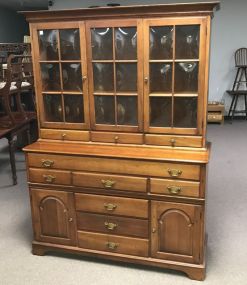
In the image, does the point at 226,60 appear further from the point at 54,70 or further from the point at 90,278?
the point at 90,278

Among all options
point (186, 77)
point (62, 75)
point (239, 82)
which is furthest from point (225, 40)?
point (62, 75)

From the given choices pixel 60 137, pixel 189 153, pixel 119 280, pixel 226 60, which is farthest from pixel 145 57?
pixel 226 60

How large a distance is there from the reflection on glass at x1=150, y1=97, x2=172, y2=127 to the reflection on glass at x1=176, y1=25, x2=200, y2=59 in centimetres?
28

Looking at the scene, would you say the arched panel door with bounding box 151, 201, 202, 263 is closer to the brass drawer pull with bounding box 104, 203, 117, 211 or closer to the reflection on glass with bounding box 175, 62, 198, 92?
the brass drawer pull with bounding box 104, 203, 117, 211

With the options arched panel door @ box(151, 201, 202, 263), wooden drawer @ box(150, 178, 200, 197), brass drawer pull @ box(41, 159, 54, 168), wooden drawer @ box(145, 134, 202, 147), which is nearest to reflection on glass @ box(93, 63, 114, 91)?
wooden drawer @ box(145, 134, 202, 147)

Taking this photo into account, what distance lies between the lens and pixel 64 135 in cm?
231

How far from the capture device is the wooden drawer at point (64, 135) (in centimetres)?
227

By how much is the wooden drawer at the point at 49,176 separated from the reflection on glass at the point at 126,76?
650 millimetres

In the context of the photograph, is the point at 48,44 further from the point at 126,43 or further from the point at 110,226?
the point at 110,226

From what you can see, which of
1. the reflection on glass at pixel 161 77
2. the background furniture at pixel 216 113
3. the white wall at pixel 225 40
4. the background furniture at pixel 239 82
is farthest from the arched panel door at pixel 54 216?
the white wall at pixel 225 40

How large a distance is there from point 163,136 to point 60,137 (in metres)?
0.71

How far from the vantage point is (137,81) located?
209 cm

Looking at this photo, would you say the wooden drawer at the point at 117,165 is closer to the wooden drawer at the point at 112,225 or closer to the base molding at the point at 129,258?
the wooden drawer at the point at 112,225

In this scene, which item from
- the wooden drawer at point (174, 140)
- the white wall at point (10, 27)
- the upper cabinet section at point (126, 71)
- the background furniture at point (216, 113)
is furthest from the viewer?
the white wall at point (10, 27)
